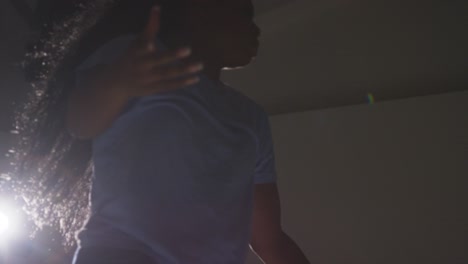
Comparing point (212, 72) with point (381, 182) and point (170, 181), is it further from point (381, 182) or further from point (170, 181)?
point (381, 182)

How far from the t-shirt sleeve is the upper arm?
0.05 feet

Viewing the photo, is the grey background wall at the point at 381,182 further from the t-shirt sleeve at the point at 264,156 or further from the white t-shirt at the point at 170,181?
the white t-shirt at the point at 170,181

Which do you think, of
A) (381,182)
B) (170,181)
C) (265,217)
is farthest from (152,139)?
(381,182)

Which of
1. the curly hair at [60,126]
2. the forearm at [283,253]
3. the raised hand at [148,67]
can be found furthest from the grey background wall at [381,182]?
the raised hand at [148,67]

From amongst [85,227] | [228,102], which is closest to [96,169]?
[85,227]

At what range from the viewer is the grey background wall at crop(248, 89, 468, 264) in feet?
4.10

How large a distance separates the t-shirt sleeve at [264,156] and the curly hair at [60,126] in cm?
26

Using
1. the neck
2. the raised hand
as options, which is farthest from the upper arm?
the raised hand

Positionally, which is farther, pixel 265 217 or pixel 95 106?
pixel 265 217

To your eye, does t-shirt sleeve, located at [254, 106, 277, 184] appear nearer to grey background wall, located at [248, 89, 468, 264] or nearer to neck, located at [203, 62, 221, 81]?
neck, located at [203, 62, 221, 81]

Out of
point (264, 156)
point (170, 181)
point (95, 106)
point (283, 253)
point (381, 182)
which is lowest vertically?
point (381, 182)

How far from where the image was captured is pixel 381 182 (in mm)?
1386

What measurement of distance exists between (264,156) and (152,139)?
0.31 meters

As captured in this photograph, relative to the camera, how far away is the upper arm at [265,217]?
0.74 metres
